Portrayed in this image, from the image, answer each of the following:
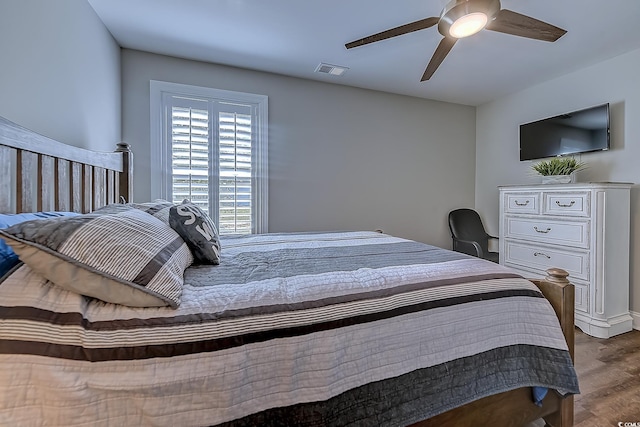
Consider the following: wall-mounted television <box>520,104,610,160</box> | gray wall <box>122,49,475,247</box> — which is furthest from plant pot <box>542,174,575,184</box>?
gray wall <box>122,49,475,247</box>

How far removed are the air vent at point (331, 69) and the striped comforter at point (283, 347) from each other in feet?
7.60

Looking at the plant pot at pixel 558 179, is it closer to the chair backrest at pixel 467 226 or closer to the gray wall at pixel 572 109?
the gray wall at pixel 572 109

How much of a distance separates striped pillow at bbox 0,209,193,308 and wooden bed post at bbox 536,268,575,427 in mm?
1528

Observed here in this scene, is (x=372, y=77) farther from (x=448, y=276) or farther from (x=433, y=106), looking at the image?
(x=448, y=276)

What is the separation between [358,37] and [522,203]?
2.36 meters

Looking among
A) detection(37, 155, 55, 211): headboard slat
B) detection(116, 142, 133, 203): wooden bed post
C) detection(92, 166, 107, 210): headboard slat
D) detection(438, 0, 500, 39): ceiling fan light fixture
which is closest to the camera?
detection(37, 155, 55, 211): headboard slat

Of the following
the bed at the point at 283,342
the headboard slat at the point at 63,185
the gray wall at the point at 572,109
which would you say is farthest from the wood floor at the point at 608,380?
the headboard slat at the point at 63,185

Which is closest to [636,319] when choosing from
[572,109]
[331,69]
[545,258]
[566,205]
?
[545,258]

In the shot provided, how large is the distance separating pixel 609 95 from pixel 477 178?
1.60 metres

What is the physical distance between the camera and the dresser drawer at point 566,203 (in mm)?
2433

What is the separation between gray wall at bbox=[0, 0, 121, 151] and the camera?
1.26 metres

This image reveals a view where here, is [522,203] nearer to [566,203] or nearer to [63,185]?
[566,203]

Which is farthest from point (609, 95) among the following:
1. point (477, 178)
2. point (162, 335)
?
point (162, 335)

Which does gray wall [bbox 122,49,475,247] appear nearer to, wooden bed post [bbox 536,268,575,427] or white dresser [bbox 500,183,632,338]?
white dresser [bbox 500,183,632,338]
